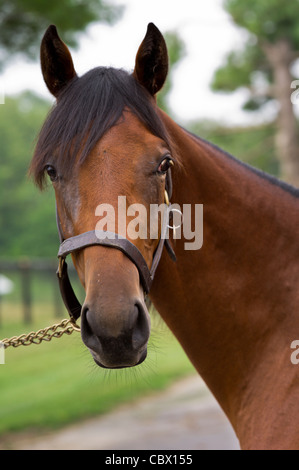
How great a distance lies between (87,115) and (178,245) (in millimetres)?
794

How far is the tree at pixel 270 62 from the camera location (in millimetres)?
16203

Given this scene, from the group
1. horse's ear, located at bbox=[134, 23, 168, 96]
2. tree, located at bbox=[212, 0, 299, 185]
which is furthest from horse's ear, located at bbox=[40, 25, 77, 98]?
tree, located at bbox=[212, 0, 299, 185]

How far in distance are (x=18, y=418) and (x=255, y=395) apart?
221 inches

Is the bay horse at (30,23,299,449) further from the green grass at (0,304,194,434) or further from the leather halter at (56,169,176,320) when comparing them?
the green grass at (0,304,194,434)

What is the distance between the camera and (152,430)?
7.23 meters

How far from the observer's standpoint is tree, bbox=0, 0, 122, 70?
6891mm

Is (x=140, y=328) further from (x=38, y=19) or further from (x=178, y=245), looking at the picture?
(x=38, y=19)

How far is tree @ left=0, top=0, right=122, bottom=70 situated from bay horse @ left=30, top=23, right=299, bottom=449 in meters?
4.75

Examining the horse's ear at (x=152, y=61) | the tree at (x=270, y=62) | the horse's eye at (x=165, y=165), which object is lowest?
the horse's eye at (x=165, y=165)

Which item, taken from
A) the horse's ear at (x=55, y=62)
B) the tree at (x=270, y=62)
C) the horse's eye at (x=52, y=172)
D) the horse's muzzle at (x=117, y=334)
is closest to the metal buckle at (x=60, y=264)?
the horse's eye at (x=52, y=172)

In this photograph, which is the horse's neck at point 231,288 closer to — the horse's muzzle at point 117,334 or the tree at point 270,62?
the horse's muzzle at point 117,334

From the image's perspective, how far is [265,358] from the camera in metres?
2.78

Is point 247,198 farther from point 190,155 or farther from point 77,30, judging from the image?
point 77,30

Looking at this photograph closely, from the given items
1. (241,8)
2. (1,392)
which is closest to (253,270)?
(1,392)
